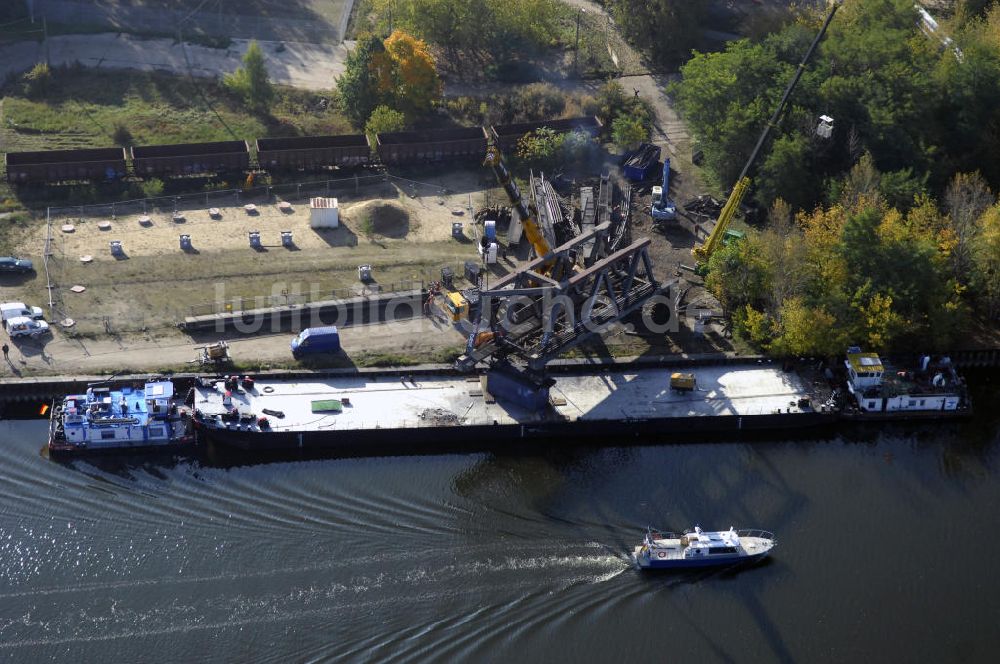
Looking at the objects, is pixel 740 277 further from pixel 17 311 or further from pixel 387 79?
pixel 17 311

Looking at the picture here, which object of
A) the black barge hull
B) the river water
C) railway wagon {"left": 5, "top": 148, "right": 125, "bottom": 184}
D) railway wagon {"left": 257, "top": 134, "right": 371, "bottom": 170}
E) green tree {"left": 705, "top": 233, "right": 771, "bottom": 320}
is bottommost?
the river water

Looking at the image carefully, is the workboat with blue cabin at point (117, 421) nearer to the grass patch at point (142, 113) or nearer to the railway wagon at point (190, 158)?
the railway wagon at point (190, 158)

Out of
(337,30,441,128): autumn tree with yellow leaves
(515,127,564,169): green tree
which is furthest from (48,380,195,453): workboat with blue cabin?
(337,30,441,128): autumn tree with yellow leaves

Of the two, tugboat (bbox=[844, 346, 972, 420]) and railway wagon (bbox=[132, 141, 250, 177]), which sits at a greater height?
railway wagon (bbox=[132, 141, 250, 177])

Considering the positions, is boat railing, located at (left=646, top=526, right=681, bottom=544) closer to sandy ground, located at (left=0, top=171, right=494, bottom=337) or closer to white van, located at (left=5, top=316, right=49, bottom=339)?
sandy ground, located at (left=0, top=171, right=494, bottom=337)

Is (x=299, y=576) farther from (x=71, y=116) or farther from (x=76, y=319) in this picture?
(x=71, y=116)

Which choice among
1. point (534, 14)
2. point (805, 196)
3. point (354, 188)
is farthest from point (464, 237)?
point (534, 14)

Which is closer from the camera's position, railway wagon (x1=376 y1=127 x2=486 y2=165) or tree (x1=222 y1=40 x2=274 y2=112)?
railway wagon (x1=376 y1=127 x2=486 y2=165)
